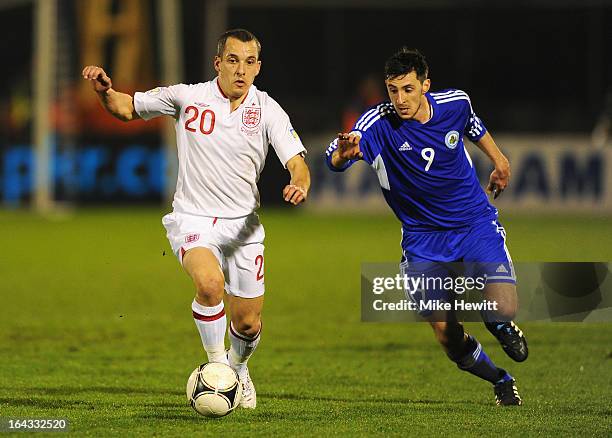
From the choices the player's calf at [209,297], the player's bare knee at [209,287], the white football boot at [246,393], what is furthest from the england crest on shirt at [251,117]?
the white football boot at [246,393]

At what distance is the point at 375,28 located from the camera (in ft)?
84.3

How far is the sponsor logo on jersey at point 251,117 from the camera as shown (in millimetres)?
6914

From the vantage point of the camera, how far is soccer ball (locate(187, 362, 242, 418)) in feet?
21.1

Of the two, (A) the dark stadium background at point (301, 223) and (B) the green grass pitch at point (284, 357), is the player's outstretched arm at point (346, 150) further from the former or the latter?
(B) the green grass pitch at point (284, 357)

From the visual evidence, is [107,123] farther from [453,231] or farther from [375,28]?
[453,231]

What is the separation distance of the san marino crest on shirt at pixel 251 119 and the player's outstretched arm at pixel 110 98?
Result: 24.1 inches

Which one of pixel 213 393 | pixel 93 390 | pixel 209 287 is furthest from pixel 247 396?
pixel 93 390

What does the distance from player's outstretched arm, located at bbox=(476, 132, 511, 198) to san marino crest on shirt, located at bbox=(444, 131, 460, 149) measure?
264mm

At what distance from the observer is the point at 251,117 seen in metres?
6.93

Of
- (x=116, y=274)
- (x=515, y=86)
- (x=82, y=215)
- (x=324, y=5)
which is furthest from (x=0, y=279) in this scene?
(x=515, y=86)

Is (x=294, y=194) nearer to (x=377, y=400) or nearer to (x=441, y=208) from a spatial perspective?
(x=441, y=208)

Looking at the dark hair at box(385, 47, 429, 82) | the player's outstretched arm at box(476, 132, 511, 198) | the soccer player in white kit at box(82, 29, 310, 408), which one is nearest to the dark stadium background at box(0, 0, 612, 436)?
the soccer player in white kit at box(82, 29, 310, 408)
